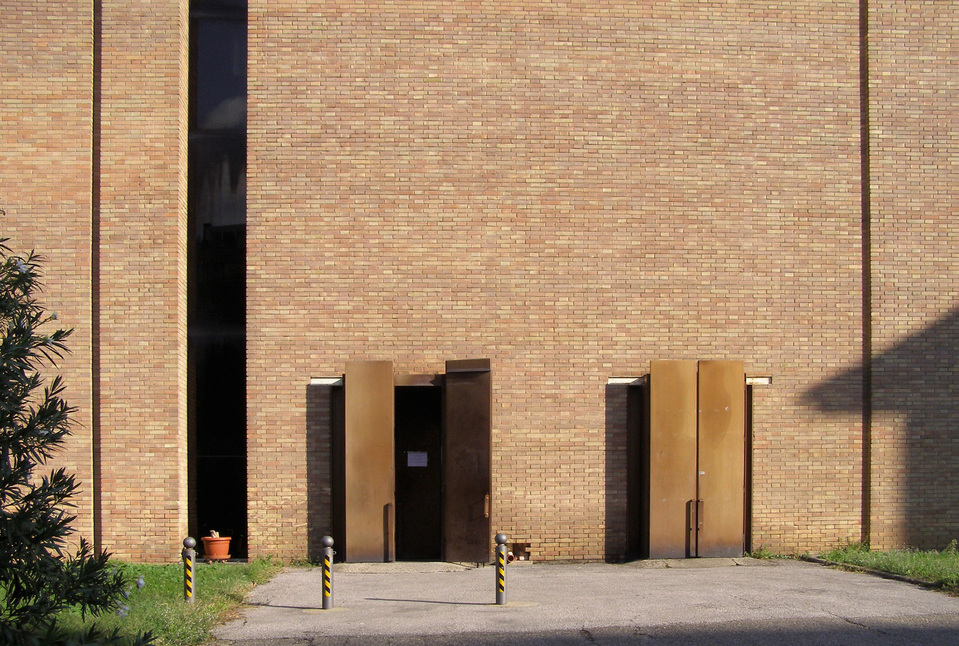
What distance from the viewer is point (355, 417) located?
544 inches

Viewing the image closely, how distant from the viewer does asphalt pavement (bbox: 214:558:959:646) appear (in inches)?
358

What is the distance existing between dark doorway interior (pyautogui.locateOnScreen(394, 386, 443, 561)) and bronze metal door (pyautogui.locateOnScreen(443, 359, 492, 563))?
0.81 m

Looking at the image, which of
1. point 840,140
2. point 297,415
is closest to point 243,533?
point 297,415

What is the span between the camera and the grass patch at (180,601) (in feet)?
29.2

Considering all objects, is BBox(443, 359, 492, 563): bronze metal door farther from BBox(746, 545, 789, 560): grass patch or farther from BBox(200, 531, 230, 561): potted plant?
BBox(746, 545, 789, 560): grass patch

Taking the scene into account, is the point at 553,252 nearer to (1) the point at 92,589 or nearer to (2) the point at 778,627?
(2) the point at 778,627

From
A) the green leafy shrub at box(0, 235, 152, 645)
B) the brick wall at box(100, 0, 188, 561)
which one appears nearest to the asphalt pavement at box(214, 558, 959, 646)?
the brick wall at box(100, 0, 188, 561)

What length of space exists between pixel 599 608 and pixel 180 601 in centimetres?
488

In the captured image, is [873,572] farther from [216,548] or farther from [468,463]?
[216,548]

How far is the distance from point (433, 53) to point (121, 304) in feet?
21.1

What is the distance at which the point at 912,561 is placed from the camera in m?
12.9

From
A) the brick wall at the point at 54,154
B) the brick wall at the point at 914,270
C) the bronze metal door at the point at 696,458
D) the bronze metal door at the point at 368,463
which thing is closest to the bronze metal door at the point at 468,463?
the bronze metal door at the point at 368,463

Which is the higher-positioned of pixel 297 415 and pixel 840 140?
pixel 840 140

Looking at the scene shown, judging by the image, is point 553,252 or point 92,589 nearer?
point 92,589
